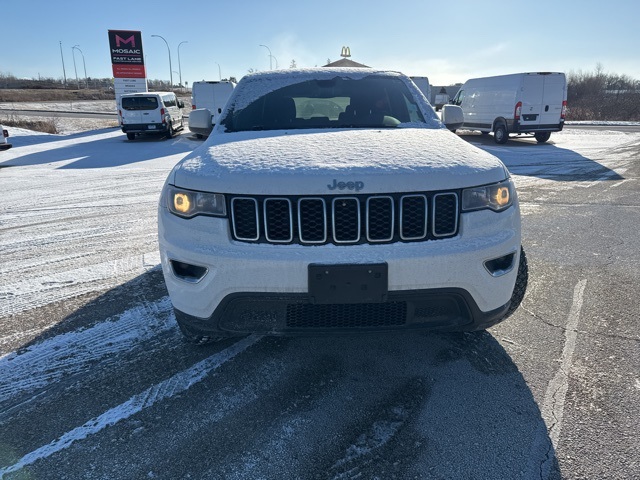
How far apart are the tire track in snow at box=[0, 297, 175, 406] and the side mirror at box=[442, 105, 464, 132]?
112 inches

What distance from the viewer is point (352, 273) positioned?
6.78 feet

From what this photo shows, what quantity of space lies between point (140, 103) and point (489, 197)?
18919mm

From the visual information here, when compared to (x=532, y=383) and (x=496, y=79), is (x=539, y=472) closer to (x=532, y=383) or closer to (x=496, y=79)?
(x=532, y=383)

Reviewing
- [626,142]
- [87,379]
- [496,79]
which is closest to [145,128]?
[496,79]

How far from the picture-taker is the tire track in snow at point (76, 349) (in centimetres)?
251

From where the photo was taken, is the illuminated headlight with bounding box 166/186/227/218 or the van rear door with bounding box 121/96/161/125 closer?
the illuminated headlight with bounding box 166/186/227/218

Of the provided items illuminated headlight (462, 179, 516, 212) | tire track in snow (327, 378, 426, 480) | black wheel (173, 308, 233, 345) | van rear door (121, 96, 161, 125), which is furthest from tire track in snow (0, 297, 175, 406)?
van rear door (121, 96, 161, 125)

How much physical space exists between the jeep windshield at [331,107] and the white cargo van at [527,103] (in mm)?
12786

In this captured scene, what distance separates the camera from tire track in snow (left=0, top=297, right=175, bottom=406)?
98.8 inches

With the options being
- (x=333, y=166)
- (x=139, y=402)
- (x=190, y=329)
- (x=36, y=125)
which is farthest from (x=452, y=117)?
(x=36, y=125)

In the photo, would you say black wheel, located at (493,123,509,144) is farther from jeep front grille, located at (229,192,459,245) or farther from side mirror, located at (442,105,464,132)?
jeep front grille, located at (229,192,459,245)

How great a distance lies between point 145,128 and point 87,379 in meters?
17.8

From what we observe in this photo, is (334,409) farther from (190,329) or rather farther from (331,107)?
(331,107)

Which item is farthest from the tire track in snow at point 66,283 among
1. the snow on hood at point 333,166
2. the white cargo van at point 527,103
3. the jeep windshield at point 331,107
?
the white cargo van at point 527,103
